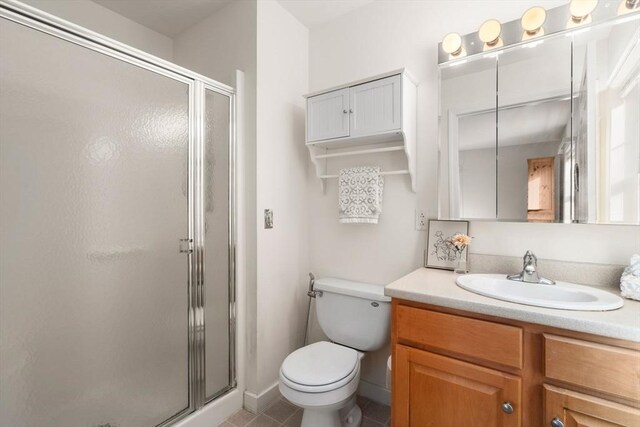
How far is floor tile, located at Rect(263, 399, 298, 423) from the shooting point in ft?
5.80

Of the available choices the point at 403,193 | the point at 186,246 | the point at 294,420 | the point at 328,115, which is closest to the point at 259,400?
the point at 294,420

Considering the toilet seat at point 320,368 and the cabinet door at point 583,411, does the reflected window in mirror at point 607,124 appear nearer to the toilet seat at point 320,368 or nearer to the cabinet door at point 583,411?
the cabinet door at point 583,411

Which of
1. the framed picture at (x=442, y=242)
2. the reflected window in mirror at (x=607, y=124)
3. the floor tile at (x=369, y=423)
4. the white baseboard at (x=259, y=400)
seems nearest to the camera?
the reflected window in mirror at (x=607, y=124)

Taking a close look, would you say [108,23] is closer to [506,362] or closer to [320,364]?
[320,364]

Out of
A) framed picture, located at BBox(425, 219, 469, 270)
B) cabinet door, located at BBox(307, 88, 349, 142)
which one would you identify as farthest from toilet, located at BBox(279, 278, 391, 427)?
cabinet door, located at BBox(307, 88, 349, 142)

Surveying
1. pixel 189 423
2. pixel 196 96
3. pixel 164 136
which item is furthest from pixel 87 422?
pixel 196 96

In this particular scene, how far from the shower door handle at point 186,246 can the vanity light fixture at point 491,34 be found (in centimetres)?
183

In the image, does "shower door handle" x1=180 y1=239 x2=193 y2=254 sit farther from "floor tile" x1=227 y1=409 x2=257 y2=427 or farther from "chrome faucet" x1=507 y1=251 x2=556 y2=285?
"chrome faucet" x1=507 y1=251 x2=556 y2=285

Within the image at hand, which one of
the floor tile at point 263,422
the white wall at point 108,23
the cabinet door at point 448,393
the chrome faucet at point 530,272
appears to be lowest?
the floor tile at point 263,422

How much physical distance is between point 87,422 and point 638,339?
2.00 metres

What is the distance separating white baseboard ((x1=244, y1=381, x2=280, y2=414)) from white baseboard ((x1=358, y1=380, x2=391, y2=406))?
571mm

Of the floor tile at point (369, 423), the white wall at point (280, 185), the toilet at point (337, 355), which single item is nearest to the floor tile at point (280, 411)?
the white wall at point (280, 185)

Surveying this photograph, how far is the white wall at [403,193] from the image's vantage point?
4.52ft

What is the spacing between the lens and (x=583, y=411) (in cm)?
91
